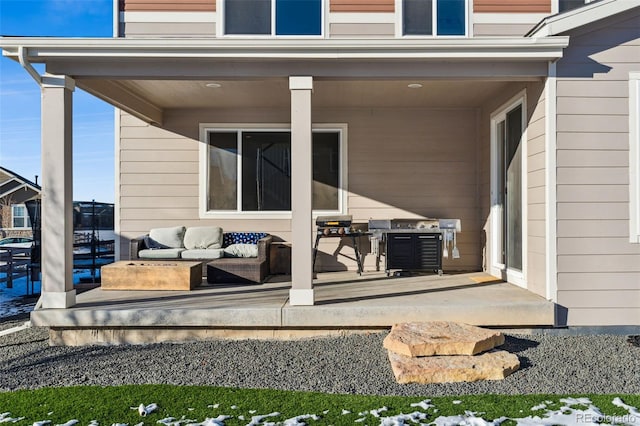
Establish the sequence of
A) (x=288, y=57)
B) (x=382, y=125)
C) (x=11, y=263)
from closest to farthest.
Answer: (x=288, y=57) → (x=382, y=125) → (x=11, y=263)

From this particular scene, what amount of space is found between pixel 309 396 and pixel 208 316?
151 centimetres

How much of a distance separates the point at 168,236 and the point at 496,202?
455 centimetres

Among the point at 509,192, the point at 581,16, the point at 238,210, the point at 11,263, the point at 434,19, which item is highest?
the point at 434,19

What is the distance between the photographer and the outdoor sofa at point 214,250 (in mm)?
5578

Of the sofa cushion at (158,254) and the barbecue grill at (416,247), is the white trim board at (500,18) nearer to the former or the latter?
the barbecue grill at (416,247)

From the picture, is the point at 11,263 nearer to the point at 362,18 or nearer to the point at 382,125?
the point at 382,125

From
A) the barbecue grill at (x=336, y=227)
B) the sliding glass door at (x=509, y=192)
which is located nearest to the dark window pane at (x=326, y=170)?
the barbecue grill at (x=336, y=227)

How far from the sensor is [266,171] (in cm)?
692

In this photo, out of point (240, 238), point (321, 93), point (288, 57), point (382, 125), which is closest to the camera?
point (288, 57)

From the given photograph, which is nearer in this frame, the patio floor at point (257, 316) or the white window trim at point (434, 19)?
the patio floor at point (257, 316)

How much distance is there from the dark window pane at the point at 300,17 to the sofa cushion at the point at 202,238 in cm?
295

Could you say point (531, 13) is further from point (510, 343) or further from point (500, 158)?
point (510, 343)

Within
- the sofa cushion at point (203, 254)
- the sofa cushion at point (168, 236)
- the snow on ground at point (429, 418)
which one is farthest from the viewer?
the sofa cushion at point (168, 236)

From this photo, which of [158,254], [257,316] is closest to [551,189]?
[257,316]
